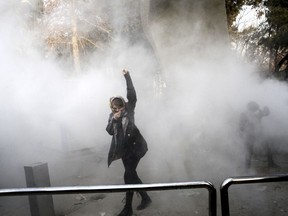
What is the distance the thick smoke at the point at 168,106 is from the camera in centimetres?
582

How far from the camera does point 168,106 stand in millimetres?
6125

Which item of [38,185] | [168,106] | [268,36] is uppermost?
[268,36]

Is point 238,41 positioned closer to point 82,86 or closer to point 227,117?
point 82,86

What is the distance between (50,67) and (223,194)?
349 inches

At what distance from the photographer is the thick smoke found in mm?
5816

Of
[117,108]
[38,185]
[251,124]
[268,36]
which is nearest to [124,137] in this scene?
[117,108]

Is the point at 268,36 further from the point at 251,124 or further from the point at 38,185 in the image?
the point at 38,185

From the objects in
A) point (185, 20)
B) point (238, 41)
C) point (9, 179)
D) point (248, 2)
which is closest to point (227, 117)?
point (185, 20)

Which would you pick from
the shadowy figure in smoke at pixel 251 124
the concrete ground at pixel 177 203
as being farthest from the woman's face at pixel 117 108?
the shadowy figure in smoke at pixel 251 124

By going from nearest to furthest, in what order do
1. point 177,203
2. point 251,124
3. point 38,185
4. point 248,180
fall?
point 248,180, point 38,185, point 177,203, point 251,124

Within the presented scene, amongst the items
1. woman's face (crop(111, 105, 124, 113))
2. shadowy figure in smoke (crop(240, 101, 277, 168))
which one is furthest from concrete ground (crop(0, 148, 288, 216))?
woman's face (crop(111, 105, 124, 113))

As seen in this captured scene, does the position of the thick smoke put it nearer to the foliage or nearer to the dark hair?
the dark hair

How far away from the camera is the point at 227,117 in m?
6.63

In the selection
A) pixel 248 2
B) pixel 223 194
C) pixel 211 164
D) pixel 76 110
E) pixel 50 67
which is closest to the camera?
pixel 223 194
